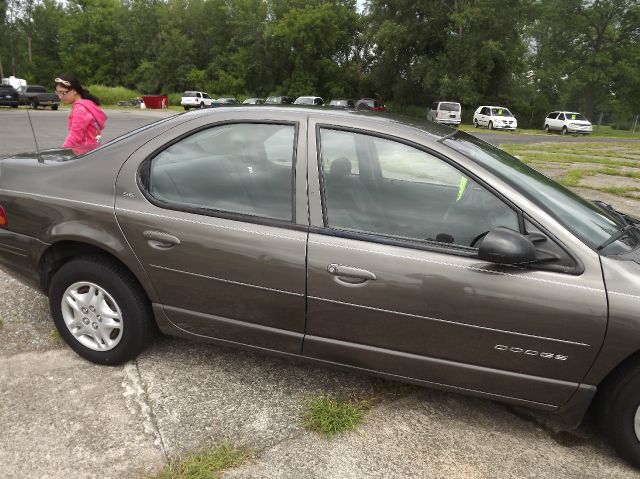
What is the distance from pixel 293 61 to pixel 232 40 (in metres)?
11.2

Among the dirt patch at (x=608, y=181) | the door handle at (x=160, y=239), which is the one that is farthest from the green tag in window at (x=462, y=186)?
the dirt patch at (x=608, y=181)

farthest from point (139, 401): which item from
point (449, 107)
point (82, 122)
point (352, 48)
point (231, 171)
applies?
point (352, 48)

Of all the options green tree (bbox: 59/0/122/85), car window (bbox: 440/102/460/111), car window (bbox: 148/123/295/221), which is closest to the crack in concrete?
car window (bbox: 148/123/295/221)

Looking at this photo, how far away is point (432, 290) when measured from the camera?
2162 millimetres

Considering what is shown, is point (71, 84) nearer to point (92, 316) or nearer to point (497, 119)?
point (92, 316)

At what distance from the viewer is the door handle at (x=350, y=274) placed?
2221mm

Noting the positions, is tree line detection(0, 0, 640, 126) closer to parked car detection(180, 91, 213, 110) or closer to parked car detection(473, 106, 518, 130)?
parked car detection(473, 106, 518, 130)

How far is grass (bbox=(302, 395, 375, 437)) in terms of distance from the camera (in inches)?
93.5

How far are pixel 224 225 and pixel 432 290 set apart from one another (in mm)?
1042

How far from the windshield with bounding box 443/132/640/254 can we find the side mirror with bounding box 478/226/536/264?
0.27 m

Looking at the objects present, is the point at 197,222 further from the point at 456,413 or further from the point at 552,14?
the point at 552,14

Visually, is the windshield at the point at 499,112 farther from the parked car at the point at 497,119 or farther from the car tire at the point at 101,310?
the car tire at the point at 101,310

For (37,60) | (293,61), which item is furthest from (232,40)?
(37,60)

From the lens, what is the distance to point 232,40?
201 feet
